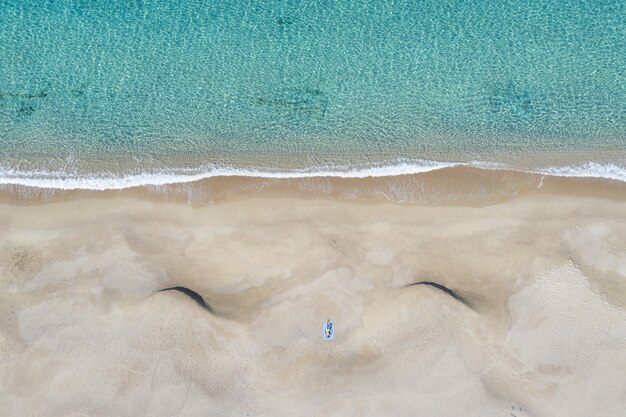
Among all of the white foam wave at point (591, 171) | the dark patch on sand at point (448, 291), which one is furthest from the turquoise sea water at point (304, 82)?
the dark patch on sand at point (448, 291)

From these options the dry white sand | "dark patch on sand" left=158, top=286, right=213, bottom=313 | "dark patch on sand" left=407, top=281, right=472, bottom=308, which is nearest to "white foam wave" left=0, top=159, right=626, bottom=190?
the dry white sand

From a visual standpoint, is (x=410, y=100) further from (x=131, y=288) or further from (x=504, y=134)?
(x=131, y=288)

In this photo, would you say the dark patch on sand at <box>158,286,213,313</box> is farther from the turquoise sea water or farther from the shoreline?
the turquoise sea water

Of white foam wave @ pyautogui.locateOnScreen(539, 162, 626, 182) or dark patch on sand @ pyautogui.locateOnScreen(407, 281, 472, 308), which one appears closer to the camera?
dark patch on sand @ pyautogui.locateOnScreen(407, 281, 472, 308)

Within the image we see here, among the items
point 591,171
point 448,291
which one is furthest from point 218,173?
point 591,171

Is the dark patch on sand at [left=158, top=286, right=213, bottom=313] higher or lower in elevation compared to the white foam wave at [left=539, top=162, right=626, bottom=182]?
lower

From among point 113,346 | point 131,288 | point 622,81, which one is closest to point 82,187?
point 131,288

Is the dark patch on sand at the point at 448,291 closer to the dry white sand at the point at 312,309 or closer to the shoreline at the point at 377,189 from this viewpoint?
the dry white sand at the point at 312,309

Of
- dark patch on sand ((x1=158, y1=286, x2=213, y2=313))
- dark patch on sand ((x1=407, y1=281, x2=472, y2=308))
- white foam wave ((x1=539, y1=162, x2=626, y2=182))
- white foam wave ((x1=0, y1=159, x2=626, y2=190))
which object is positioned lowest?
dark patch on sand ((x1=158, y1=286, x2=213, y2=313))
